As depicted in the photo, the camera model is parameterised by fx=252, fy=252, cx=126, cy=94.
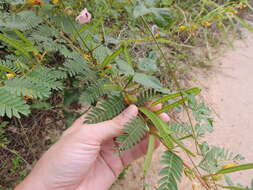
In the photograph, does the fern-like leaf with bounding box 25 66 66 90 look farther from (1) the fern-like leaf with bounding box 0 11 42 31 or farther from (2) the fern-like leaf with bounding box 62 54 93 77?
(1) the fern-like leaf with bounding box 0 11 42 31

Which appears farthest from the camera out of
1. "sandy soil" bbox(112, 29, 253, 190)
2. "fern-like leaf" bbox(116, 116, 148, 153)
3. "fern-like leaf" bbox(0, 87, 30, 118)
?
"sandy soil" bbox(112, 29, 253, 190)

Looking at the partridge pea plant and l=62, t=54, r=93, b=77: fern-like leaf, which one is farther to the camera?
l=62, t=54, r=93, b=77: fern-like leaf

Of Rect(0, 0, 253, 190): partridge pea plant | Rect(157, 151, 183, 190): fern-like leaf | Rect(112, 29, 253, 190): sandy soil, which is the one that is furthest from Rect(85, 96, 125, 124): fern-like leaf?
Rect(112, 29, 253, 190): sandy soil

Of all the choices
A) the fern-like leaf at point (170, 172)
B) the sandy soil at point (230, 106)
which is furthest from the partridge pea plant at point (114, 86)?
the sandy soil at point (230, 106)

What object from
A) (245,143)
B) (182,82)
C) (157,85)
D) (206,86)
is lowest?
(245,143)

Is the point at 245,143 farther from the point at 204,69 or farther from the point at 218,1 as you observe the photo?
the point at 218,1

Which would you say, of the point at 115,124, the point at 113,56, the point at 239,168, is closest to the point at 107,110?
the point at 115,124

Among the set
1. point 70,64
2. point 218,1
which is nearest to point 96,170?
point 70,64

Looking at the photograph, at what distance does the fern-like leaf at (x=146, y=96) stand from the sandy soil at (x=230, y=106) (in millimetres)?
828

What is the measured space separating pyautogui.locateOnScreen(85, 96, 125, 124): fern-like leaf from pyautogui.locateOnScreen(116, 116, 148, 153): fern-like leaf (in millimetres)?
102

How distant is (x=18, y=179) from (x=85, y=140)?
67 cm

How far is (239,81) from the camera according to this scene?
2.22 meters

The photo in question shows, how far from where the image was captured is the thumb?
816 mm

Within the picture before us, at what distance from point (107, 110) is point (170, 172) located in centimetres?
30
